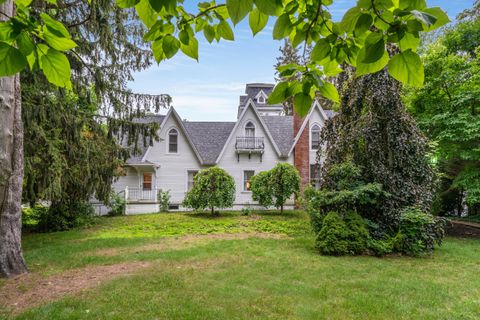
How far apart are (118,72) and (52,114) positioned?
10.5 ft

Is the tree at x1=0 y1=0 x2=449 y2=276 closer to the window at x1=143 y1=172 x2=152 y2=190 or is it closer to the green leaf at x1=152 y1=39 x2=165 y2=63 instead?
the green leaf at x1=152 y1=39 x2=165 y2=63

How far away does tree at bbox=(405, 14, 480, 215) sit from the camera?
10734 mm

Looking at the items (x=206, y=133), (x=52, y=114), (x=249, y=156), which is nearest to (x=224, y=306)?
(x=52, y=114)

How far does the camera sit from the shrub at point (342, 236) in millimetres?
7930

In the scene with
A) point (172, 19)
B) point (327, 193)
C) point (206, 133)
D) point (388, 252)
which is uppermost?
point (206, 133)

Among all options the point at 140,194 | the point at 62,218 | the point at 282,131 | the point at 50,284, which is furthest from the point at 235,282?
the point at 282,131

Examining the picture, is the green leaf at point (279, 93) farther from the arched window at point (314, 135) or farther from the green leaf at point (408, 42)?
the arched window at point (314, 135)

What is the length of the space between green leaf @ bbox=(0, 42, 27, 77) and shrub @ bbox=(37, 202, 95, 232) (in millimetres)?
14039

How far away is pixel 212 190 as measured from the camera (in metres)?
15.6

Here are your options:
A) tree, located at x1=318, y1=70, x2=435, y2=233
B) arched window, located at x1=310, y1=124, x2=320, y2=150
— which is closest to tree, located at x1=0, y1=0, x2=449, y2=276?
tree, located at x1=318, y1=70, x2=435, y2=233

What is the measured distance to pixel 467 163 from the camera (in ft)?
39.9

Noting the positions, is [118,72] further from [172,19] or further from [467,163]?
[467,163]

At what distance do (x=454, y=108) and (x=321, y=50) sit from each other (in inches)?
504

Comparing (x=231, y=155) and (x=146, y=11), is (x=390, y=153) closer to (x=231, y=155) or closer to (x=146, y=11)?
(x=146, y=11)
